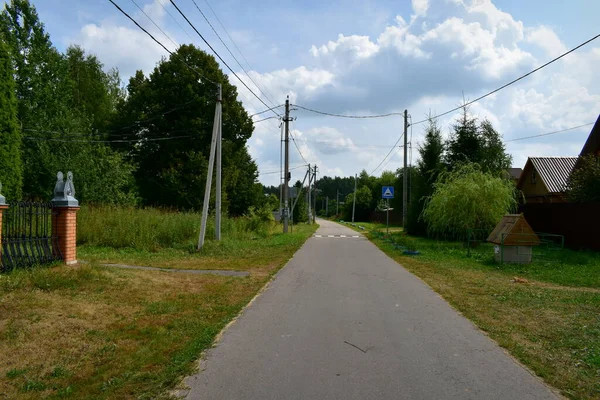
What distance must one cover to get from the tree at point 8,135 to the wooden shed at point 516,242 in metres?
17.8

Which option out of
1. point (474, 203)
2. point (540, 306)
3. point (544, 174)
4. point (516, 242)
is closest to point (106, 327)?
point (540, 306)

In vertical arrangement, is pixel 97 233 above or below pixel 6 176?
A: below

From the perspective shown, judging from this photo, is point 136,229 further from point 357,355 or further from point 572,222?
point 572,222

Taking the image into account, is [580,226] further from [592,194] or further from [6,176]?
[6,176]

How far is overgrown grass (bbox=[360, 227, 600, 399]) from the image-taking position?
Result: 499 centimetres

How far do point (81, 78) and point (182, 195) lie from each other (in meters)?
14.0

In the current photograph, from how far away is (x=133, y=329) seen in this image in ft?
20.8

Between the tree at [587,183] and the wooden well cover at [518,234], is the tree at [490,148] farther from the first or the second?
the wooden well cover at [518,234]

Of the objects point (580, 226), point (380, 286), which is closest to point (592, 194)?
point (580, 226)

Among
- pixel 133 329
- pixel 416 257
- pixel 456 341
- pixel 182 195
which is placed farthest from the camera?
pixel 182 195

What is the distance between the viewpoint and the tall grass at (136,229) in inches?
674

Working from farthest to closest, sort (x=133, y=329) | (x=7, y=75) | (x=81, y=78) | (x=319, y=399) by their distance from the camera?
(x=81, y=78) < (x=7, y=75) < (x=133, y=329) < (x=319, y=399)

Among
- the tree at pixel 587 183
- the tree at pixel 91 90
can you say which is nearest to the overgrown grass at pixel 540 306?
→ the tree at pixel 587 183

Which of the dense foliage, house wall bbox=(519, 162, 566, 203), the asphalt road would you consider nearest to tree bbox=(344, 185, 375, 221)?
the dense foliage
